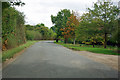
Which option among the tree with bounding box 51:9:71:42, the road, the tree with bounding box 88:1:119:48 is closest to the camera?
the road

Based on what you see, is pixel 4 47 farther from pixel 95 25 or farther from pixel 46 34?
pixel 46 34

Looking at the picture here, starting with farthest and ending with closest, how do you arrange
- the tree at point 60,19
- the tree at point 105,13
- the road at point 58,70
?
the tree at point 60,19, the tree at point 105,13, the road at point 58,70

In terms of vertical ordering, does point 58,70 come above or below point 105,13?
below

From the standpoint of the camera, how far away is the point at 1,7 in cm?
1077

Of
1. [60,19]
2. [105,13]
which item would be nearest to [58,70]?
[105,13]

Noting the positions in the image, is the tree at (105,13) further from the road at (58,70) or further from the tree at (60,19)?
the tree at (60,19)

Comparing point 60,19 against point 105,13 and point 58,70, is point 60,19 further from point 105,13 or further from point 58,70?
point 58,70

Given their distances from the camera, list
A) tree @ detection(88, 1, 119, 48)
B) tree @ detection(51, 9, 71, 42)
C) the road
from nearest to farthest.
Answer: the road → tree @ detection(88, 1, 119, 48) → tree @ detection(51, 9, 71, 42)

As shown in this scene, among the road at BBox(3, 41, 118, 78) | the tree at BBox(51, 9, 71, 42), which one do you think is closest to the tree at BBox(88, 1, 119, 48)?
the road at BBox(3, 41, 118, 78)

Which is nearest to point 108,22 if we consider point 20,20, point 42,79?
point 20,20

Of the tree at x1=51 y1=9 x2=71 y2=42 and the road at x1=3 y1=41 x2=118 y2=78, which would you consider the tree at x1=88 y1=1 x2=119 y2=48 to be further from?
the tree at x1=51 y1=9 x2=71 y2=42

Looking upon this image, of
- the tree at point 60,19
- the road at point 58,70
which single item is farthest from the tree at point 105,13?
the tree at point 60,19

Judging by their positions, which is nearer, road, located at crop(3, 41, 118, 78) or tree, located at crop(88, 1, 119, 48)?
road, located at crop(3, 41, 118, 78)

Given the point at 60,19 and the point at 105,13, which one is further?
the point at 60,19
